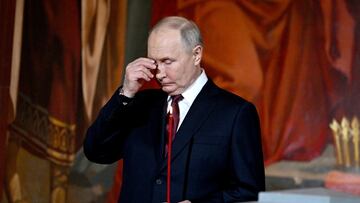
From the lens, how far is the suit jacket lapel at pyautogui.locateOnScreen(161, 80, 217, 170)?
134 inches

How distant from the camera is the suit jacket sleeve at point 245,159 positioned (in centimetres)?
335

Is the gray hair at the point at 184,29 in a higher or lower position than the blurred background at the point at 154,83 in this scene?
higher

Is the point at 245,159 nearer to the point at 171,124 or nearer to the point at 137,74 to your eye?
the point at 171,124

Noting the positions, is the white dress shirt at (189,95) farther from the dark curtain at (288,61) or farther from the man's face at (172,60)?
the dark curtain at (288,61)

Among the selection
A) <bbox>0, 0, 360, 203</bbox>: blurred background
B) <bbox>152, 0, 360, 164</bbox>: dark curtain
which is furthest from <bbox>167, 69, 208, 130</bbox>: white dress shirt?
<bbox>152, 0, 360, 164</bbox>: dark curtain

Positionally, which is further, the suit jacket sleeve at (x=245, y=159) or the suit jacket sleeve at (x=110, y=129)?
the suit jacket sleeve at (x=110, y=129)

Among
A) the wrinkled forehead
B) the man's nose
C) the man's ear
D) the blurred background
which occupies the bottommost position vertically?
the blurred background

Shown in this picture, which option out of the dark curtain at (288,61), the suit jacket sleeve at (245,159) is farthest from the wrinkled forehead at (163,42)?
the dark curtain at (288,61)

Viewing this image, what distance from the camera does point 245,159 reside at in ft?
11.1

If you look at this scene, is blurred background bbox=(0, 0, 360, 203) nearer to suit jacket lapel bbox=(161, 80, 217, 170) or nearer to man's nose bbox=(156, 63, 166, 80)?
suit jacket lapel bbox=(161, 80, 217, 170)

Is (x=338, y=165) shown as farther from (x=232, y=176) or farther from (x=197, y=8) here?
(x=232, y=176)

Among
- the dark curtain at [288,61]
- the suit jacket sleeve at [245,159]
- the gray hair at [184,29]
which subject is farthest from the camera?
the dark curtain at [288,61]

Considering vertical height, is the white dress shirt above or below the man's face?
below

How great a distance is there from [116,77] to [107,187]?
34.1 inches
